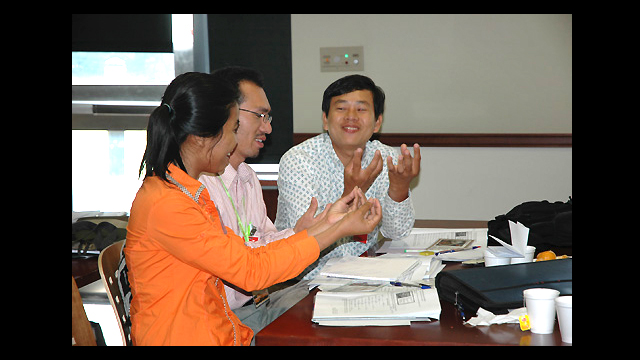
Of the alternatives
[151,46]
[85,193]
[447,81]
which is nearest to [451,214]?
[447,81]

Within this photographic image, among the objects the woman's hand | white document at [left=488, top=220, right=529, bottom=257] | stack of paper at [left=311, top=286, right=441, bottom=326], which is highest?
the woman's hand

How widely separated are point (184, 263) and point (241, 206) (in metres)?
0.63

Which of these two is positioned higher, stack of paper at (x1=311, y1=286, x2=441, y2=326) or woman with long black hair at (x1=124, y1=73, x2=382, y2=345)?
woman with long black hair at (x1=124, y1=73, x2=382, y2=345)

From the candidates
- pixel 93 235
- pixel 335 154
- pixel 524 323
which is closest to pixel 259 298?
pixel 93 235

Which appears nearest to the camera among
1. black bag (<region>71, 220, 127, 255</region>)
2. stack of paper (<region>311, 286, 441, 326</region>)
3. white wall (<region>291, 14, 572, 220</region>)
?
stack of paper (<region>311, 286, 441, 326</region>)

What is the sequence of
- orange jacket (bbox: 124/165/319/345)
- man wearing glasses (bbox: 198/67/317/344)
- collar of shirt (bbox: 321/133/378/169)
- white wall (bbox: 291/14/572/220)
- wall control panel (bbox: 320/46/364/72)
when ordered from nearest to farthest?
orange jacket (bbox: 124/165/319/345), man wearing glasses (bbox: 198/67/317/344), collar of shirt (bbox: 321/133/378/169), white wall (bbox: 291/14/572/220), wall control panel (bbox: 320/46/364/72)

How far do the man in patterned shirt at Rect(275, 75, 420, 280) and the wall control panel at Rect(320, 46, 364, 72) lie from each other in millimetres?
1066

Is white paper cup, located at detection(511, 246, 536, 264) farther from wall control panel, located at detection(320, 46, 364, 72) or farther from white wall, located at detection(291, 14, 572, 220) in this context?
wall control panel, located at detection(320, 46, 364, 72)

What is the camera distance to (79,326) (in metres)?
1.33

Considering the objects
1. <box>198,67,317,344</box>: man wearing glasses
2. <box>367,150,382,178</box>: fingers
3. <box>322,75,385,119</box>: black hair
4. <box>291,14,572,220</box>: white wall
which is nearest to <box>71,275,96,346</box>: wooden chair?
<box>198,67,317,344</box>: man wearing glasses

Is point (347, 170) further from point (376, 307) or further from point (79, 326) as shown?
point (79, 326)

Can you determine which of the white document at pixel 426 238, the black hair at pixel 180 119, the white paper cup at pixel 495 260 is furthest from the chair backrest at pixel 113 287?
the white paper cup at pixel 495 260

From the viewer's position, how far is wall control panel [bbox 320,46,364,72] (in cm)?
355
